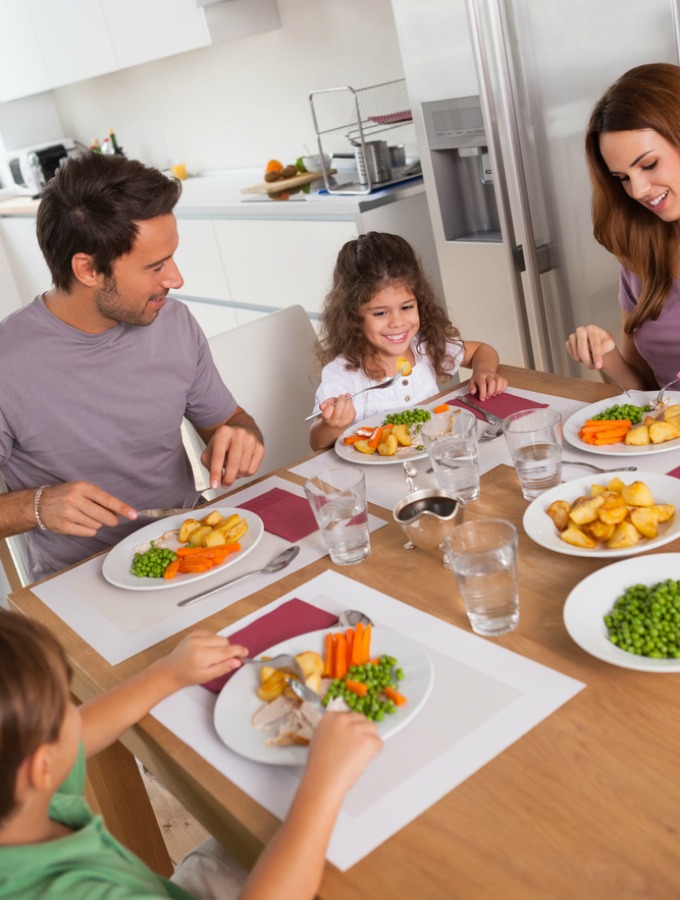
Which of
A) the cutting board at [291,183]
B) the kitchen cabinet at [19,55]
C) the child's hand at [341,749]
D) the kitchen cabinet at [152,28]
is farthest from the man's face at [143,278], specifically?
the kitchen cabinet at [19,55]

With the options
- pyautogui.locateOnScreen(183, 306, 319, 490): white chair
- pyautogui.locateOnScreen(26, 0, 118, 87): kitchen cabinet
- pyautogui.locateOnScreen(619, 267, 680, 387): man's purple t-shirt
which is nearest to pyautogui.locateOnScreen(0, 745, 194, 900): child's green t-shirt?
pyautogui.locateOnScreen(183, 306, 319, 490): white chair

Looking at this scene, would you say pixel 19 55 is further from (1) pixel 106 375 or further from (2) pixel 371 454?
(2) pixel 371 454

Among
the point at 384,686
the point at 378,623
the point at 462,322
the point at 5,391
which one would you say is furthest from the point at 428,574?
the point at 462,322

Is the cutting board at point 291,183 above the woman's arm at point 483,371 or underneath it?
above

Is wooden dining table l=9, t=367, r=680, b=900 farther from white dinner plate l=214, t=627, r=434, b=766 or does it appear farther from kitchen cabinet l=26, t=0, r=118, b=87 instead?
kitchen cabinet l=26, t=0, r=118, b=87

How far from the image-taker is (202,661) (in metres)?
1.08

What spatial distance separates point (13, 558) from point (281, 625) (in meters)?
1.38

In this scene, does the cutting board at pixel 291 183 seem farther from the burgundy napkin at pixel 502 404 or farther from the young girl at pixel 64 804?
the young girl at pixel 64 804

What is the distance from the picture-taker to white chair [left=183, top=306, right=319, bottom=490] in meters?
2.21

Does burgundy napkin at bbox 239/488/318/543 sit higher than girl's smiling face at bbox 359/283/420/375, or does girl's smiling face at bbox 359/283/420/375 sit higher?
girl's smiling face at bbox 359/283/420/375

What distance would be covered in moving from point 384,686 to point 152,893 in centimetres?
30

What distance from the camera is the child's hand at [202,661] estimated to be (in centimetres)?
108

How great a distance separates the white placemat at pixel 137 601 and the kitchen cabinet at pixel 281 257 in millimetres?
2051

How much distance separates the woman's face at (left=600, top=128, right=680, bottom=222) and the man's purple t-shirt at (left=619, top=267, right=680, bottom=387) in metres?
0.18
